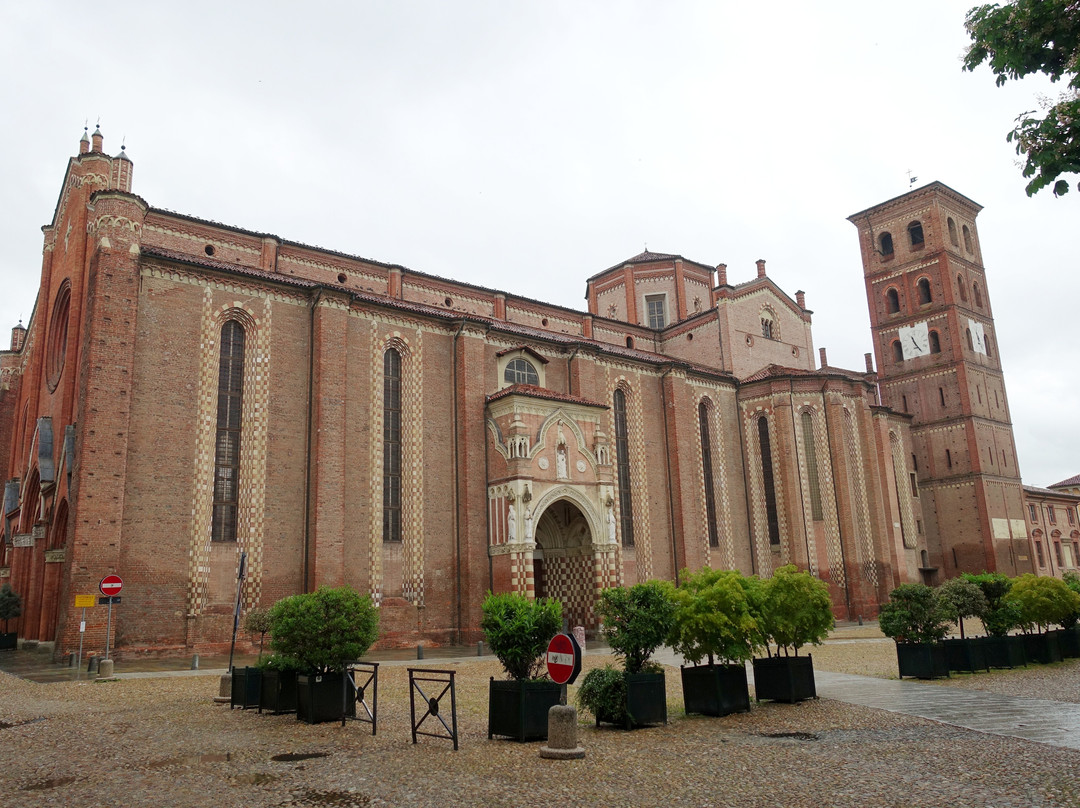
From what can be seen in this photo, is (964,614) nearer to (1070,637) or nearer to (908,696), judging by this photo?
(1070,637)

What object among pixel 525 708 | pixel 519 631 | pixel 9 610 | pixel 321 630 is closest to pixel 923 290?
pixel 519 631

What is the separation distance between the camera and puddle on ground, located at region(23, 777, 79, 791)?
27.5 feet

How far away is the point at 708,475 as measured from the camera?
1511 inches

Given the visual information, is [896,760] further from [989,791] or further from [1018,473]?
[1018,473]

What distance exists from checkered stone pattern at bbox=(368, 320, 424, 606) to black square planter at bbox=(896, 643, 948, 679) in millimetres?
16244

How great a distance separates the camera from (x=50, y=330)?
3034 cm

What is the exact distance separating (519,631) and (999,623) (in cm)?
1401

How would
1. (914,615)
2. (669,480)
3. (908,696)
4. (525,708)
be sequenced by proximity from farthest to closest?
1. (669,480)
2. (914,615)
3. (908,696)
4. (525,708)

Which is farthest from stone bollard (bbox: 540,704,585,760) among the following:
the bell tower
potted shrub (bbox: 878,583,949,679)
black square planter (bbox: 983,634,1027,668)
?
the bell tower

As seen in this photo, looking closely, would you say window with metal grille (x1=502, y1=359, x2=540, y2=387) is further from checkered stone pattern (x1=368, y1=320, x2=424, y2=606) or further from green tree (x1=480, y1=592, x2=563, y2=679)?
green tree (x1=480, y1=592, x2=563, y2=679)

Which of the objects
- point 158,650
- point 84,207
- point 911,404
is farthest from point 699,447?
point 84,207

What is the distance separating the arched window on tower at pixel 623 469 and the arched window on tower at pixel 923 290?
2566 cm

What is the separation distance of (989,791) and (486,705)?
8.29 m

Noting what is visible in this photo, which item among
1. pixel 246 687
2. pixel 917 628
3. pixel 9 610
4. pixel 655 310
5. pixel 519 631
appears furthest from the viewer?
pixel 655 310
